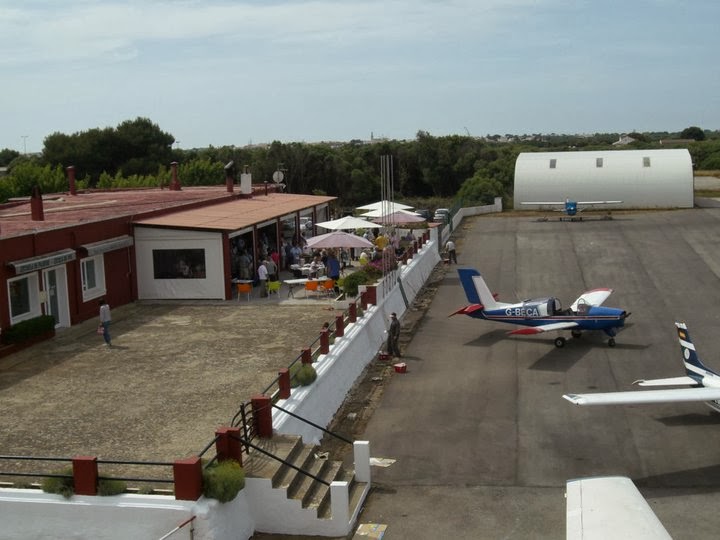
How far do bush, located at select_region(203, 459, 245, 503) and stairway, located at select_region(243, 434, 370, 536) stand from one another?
2.00 ft

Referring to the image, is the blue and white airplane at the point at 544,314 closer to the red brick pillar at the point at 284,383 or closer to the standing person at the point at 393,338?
the standing person at the point at 393,338

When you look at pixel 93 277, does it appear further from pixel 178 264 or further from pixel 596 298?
pixel 596 298

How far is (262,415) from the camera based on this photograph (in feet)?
42.0

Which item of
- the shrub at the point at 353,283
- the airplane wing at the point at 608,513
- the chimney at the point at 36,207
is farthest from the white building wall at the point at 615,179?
the airplane wing at the point at 608,513

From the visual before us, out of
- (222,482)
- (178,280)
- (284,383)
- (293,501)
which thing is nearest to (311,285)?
(178,280)

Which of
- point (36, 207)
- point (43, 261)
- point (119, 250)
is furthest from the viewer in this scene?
point (119, 250)

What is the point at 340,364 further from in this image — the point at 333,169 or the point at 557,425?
the point at 333,169

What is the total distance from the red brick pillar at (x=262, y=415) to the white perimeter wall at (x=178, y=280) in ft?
41.7

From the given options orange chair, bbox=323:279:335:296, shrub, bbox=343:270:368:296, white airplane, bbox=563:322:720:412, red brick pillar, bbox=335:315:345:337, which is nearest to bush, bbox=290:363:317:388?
red brick pillar, bbox=335:315:345:337

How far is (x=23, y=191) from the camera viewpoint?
2020 inches

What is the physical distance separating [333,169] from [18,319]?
2487 inches

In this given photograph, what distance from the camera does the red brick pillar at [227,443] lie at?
11016 mm

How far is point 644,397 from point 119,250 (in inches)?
639

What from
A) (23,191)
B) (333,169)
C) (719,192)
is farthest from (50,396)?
(333,169)
